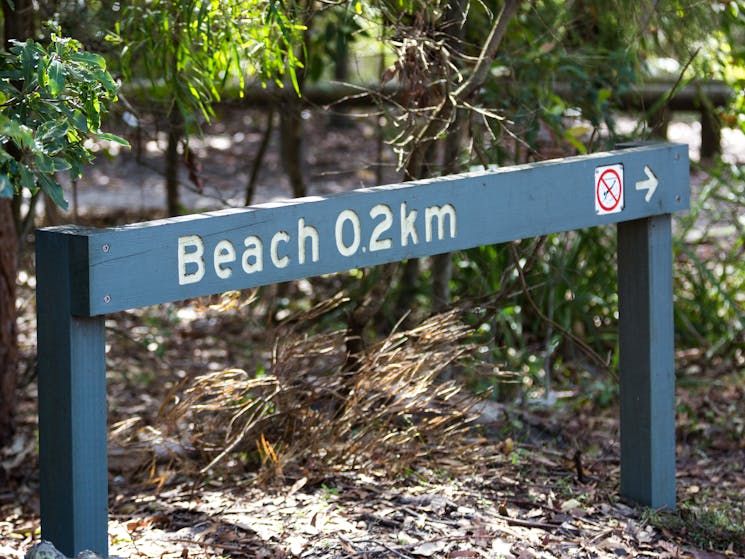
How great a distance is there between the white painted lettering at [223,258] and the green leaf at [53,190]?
17.2 inches

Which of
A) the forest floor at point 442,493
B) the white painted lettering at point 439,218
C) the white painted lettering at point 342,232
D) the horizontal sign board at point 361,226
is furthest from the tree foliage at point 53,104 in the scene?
the forest floor at point 442,493

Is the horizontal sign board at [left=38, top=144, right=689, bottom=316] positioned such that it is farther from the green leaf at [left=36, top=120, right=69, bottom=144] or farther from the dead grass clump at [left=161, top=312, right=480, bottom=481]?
the dead grass clump at [left=161, top=312, right=480, bottom=481]

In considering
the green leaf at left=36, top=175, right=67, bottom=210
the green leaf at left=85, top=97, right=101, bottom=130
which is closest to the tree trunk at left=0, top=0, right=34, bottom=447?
the green leaf at left=85, top=97, right=101, bottom=130

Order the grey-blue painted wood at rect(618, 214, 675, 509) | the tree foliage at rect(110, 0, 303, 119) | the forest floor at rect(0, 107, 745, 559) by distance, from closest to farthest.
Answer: the forest floor at rect(0, 107, 745, 559) → the grey-blue painted wood at rect(618, 214, 675, 509) → the tree foliage at rect(110, 0, 303, 119)

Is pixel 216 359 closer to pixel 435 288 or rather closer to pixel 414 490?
pixel 435 288

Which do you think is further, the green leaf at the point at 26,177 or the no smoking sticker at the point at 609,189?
the no smoking sticker at the point at 609,189

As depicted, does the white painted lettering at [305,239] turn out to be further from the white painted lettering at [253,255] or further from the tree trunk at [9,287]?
the tree trunk at [9,287]

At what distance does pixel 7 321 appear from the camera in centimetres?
504

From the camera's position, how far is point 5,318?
198 inches

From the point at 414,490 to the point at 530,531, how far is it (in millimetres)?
489

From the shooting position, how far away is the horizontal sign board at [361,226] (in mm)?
2605

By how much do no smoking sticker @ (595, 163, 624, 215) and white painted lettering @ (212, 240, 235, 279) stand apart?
135cm

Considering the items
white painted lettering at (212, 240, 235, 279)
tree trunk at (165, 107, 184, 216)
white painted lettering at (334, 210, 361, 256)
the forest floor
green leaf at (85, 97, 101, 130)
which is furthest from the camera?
tree trunk at (165, 107, 184, 216)

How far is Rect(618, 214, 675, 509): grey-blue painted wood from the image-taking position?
147 inches
